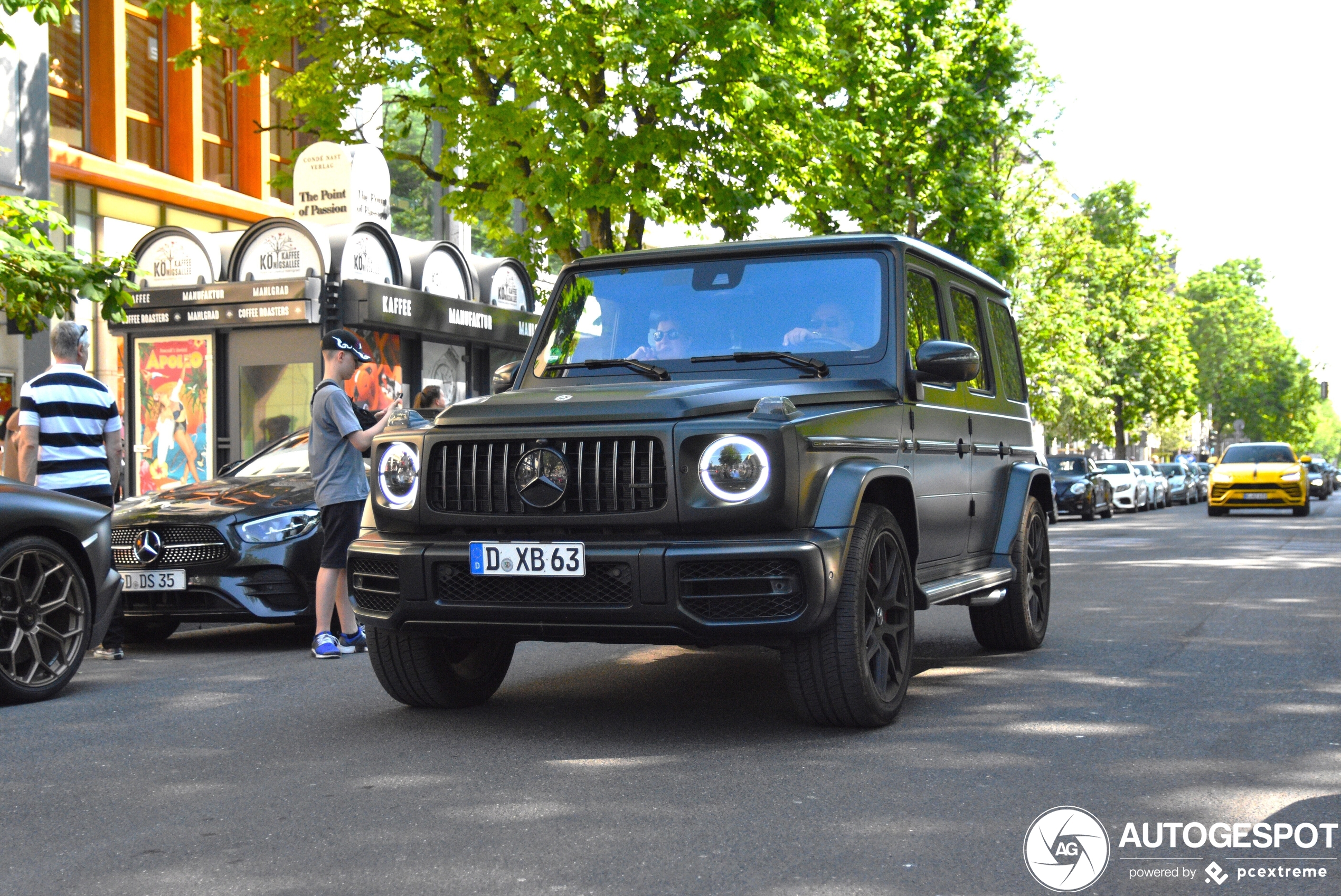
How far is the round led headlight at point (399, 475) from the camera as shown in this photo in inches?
223

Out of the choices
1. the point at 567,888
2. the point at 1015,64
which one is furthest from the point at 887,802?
the point at 1015,64

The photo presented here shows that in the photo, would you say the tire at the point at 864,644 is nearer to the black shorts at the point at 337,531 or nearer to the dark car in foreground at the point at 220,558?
the black shorts at the point at 337,531

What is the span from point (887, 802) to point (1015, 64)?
28045 millimetres

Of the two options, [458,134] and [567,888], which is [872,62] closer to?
[458,134]

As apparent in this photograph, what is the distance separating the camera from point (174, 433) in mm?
16969

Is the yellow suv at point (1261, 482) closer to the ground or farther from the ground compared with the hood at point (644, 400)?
closer to the ground

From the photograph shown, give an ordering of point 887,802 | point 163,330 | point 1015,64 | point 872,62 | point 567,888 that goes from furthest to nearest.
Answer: point 1015,64, point 872,62, point 163,330, point 887,802, point 567,888

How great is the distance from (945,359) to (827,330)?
53 cm

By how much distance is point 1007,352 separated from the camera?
856 centimetres

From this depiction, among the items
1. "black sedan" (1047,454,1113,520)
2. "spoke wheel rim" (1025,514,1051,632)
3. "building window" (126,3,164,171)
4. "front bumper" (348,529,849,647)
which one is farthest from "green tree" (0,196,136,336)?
"black sedan" (1047,454,1113,520)

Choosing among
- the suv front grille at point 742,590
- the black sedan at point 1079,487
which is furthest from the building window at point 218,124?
the suv front grille at point 742,590

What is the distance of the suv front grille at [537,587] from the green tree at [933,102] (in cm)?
2141

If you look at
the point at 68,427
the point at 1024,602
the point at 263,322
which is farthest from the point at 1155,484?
the point at 68,427

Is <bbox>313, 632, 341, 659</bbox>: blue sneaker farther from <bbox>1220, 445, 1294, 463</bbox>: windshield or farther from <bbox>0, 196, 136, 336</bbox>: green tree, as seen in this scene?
<bbox>1220, 445, 1294, 463</bbox>: windshield
